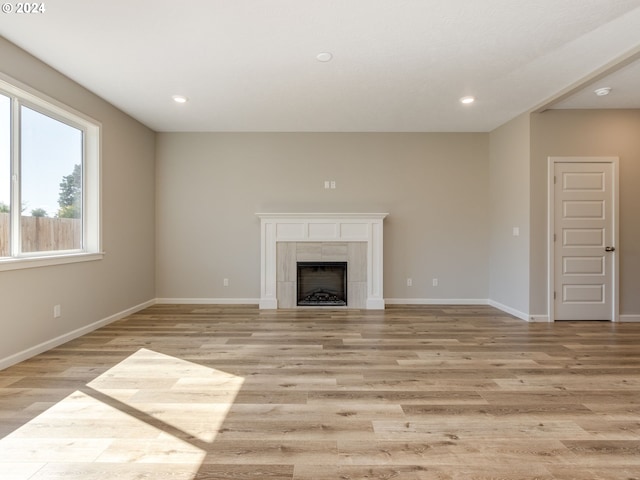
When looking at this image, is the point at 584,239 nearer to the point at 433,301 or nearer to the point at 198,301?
the point at 433,301

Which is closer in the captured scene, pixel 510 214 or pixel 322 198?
pixel 510 214

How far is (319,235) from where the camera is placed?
5266 millimetres

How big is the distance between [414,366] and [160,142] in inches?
200

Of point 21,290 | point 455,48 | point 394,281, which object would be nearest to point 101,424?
point 21,290

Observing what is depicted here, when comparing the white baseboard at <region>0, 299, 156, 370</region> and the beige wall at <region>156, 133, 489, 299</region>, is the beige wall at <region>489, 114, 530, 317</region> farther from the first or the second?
the white baseboard at <region>0, 299, 156, 370</region>

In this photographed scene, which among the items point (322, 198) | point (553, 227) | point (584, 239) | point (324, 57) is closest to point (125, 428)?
point (324, 57)

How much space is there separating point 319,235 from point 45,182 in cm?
341

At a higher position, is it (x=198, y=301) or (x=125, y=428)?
(x=198, y=301)

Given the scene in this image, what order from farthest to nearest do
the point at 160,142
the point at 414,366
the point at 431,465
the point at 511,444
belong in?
the point at 160,142
the point at 414,366
the point at 511,444
the point at 431,465

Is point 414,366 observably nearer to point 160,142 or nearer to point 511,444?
point 511,444

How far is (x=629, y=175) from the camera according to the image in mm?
4430

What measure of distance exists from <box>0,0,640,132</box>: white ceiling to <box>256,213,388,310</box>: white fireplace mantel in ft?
5.20

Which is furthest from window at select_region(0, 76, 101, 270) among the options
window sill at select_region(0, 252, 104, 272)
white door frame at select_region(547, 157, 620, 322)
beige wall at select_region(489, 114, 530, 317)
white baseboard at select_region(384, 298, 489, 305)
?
white door frame at select_region(547, 157, 620, 322)

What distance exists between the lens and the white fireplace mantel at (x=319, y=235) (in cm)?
525
